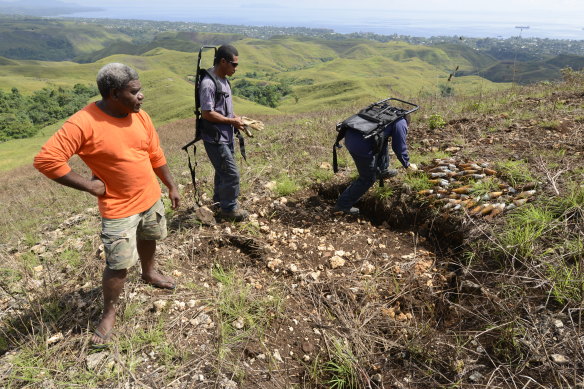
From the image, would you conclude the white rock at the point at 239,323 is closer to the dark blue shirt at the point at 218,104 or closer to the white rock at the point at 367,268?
the white rock at the point at 367,268

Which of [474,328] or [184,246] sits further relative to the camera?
[184,246]

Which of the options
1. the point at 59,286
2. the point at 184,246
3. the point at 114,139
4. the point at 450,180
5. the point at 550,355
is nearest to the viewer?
the point at 550,355

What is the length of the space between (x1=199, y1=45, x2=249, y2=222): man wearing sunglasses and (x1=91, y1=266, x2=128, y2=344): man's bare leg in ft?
6.34

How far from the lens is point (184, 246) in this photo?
13.4 feet

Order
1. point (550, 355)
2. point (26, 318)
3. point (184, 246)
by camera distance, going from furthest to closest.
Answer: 1. point (184, 246)
2. point (26, 318)
3. point (550, 355)

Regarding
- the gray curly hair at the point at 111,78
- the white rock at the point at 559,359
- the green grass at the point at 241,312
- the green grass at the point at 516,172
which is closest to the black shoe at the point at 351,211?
the green grass at the point at 241,312

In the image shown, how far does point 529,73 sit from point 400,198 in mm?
142760

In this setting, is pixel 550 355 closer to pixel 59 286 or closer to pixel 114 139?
pixel 114 139

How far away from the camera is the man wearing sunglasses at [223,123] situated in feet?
13.0

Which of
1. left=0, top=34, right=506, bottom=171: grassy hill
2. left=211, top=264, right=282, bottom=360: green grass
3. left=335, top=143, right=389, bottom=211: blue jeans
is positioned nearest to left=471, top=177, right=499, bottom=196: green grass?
left=335, top=143, right=389, bottom=211: blue jeans

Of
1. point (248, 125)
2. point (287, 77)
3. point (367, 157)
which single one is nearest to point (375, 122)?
point (367, 157)

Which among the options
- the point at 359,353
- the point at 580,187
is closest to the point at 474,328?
the point at 359,353

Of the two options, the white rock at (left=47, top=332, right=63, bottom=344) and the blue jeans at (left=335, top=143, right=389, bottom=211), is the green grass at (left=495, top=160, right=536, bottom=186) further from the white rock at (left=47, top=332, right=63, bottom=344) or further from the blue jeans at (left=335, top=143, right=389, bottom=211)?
the white rock at (left=47, top=332, right=63, bottom=344)

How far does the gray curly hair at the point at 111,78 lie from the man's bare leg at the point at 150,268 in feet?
4.78
